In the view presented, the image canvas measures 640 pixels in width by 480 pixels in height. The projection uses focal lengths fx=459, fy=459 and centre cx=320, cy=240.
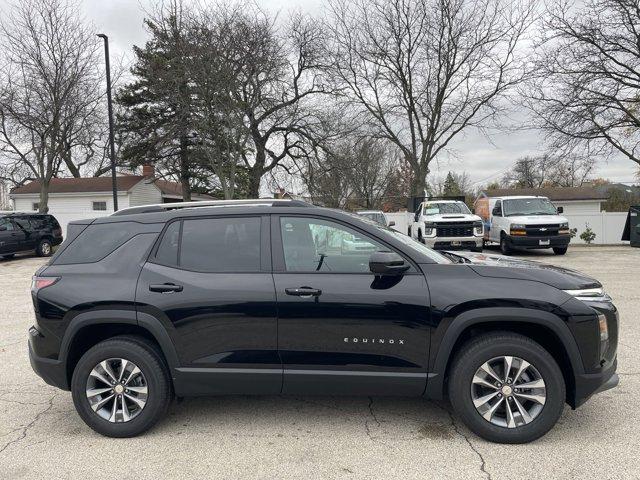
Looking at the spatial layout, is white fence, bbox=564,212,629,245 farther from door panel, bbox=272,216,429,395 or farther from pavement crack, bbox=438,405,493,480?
door panel, bbox=272,216,429,395

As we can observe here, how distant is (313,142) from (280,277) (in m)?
20.7

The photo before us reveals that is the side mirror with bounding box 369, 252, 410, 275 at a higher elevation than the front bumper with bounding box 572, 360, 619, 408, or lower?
higher

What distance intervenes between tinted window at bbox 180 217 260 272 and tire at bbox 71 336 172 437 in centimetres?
75

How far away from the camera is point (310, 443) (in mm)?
3322

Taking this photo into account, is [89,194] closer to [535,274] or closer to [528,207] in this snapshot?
[528,207]

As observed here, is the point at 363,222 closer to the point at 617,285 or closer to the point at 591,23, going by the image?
the point at 617,285

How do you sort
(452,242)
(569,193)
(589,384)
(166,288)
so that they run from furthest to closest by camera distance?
(569,193) < (452,242) < (166,288) < (589,384)

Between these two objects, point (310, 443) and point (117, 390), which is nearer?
point (310, 443)

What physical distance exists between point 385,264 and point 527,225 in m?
13.2

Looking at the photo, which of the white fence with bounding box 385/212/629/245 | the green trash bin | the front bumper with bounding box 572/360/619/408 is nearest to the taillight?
the front bumper with bounding box 572/360/619/408

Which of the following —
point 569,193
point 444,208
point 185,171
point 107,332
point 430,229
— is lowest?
point 107,332

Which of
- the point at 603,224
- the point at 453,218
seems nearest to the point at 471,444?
the point at 453,218

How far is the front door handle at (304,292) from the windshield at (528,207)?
46.5 ft

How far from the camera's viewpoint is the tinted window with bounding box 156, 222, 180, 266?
140 inches
